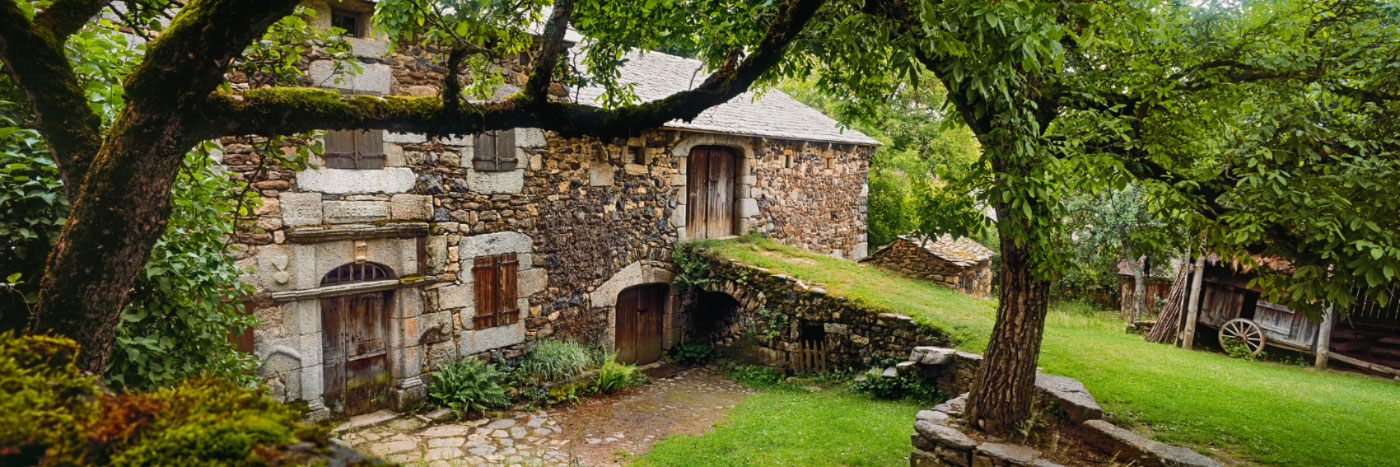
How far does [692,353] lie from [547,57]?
7.71 m

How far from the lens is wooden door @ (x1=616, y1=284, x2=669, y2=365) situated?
11.0 metres

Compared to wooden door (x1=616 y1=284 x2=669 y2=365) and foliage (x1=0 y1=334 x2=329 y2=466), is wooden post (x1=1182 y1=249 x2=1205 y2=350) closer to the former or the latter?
wooden door (x1=616 y1=284 x2=669 y2=365)

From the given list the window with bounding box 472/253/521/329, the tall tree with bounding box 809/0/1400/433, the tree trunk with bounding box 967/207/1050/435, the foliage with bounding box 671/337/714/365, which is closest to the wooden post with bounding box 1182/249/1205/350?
the tall tree with bounding box 809/0/1400/433

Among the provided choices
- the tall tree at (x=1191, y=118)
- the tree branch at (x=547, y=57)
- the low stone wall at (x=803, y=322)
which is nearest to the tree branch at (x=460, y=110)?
the tree branch at (x=547, y=57)

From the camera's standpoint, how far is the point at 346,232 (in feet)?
25.0

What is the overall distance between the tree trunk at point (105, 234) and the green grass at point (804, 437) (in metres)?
4.90

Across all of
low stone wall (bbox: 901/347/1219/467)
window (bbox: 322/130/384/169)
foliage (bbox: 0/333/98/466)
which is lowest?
low stone wall (bbox: 901/347/1219/467)

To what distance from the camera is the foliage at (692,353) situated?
11.4 meters

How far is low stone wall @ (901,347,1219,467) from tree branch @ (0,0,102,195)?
5618 millimetres

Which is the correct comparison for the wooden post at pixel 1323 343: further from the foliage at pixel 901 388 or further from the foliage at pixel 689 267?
the foliage at pixel 689 267

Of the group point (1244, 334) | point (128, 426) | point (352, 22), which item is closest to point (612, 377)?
point (352, 22)

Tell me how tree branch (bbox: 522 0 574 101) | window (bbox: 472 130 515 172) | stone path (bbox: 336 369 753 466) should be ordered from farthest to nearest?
window (bbox: 472 130 515 172), stone path (bbox: 336 369 753 466), tree branch (bbox: 522 0 574 101)

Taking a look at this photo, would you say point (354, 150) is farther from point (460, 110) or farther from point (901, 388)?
point (901, 388)

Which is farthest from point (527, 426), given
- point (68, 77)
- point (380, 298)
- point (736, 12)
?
point (68, 77)
